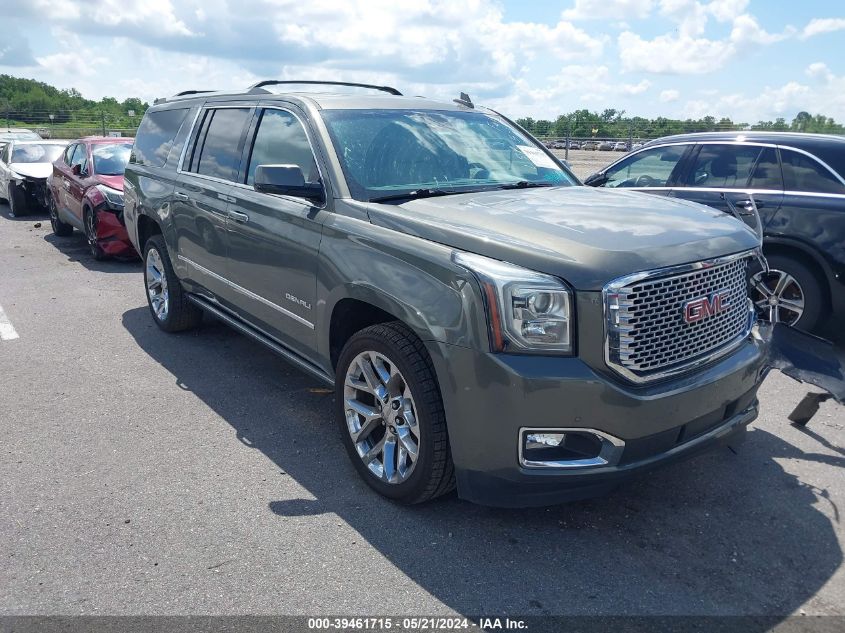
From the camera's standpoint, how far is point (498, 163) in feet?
15.1

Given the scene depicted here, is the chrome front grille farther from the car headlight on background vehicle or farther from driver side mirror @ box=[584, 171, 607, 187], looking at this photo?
the car headlight on background vehicle

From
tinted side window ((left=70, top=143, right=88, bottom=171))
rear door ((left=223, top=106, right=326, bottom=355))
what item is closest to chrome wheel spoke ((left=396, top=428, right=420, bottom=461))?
rear door ((left=223, top=106, right=326, bottom=355))

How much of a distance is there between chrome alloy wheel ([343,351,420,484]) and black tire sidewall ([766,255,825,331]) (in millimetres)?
4119

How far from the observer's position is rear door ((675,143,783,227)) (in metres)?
6.25

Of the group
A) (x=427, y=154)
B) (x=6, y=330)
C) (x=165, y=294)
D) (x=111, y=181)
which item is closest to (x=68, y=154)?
(x=111, y=181)

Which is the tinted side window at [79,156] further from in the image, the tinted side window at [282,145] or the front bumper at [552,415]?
the front bumper at [552,415]

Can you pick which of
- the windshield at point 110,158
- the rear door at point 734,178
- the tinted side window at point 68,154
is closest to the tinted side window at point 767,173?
the rear door at point 734,178

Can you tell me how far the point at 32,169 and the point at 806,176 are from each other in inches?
586

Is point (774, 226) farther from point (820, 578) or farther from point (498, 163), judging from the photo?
point (820, 578)

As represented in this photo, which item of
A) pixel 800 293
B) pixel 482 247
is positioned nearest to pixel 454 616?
pixel 482 247

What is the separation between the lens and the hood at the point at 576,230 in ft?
9.75

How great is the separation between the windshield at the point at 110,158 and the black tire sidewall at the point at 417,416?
8.17m

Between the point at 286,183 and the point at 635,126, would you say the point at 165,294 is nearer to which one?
the point at 286,183

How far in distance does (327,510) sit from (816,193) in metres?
4.86
